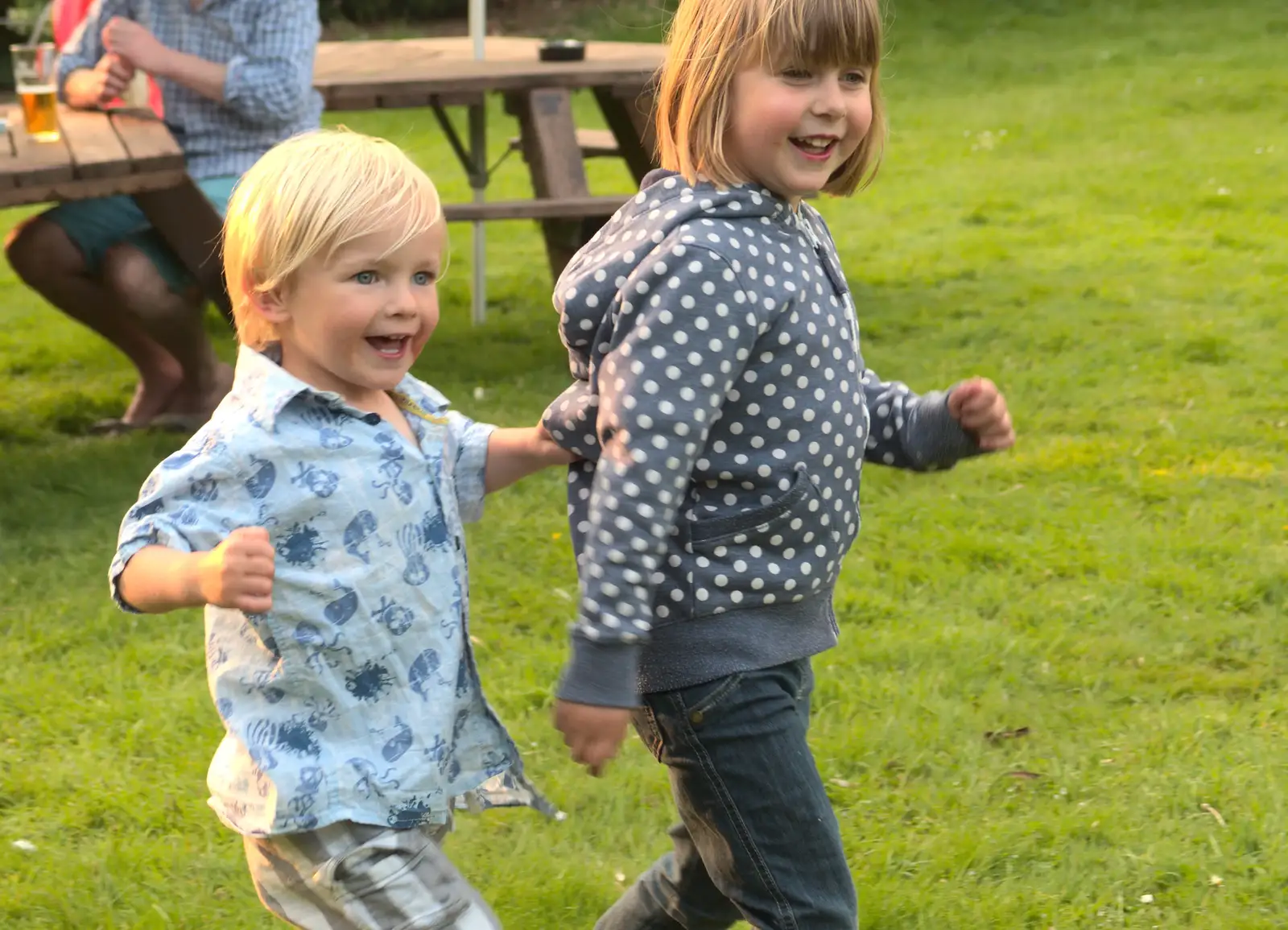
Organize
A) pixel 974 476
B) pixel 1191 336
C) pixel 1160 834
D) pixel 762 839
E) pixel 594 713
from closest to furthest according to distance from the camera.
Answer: pixel 594 713 → pixel 762 839 → pixel 1160 834 → pixel 974 476 → pixel 1191 336

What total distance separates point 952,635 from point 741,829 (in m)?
1.88

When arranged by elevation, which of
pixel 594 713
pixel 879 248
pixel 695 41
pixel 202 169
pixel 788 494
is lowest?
pixel 879 248

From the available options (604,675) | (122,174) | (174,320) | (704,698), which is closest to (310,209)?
(604,675)

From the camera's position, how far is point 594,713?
1.98 metres

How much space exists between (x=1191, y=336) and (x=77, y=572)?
4043mm

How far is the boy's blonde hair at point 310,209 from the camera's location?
2027mm


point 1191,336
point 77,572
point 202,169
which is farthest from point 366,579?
point 1191,336

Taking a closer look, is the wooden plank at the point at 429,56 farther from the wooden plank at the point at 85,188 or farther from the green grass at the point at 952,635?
the wooden plank at the point at 85,188

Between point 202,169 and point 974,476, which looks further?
point 202,169

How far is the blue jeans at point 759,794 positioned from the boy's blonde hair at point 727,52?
655 mm

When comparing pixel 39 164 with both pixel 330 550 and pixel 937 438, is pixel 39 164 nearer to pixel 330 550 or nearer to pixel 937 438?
pixel 330 550

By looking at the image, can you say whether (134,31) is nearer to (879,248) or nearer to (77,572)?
(77,572)

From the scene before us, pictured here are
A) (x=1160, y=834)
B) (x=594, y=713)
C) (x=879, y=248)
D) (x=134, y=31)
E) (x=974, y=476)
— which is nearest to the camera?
(x=594, y=713)

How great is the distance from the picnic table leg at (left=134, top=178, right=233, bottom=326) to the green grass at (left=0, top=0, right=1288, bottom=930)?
0.60 metres
